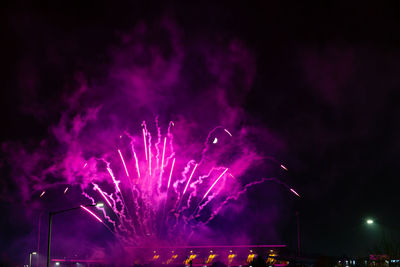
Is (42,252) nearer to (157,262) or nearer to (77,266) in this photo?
(77,266)

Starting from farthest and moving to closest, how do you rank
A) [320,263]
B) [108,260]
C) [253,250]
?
[253,250] < [108,260] < [320,263]

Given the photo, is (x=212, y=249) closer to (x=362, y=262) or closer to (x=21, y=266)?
(x=21, y=266)

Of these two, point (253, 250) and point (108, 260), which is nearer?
point (108, 260)

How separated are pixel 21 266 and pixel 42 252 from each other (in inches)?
242

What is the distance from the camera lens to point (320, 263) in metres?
28.1

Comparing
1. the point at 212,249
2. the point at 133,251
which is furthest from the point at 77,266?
the point at 212,249

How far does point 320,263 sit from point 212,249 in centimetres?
4644

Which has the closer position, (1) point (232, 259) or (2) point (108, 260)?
(2) point (108, 260)

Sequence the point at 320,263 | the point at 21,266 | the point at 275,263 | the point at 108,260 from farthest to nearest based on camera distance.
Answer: the point at 108,260, the point at 275,263, the point at 21,266, the point at 320,263

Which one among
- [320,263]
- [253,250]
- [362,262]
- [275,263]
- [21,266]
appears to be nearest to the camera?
[320,263]

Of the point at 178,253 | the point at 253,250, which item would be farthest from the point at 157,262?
the point at 253,250

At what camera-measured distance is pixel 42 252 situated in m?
63.5

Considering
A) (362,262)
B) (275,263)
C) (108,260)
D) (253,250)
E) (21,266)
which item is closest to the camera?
(362,262)

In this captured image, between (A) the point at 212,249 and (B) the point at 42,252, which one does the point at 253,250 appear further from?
(B) the point at 42,252
